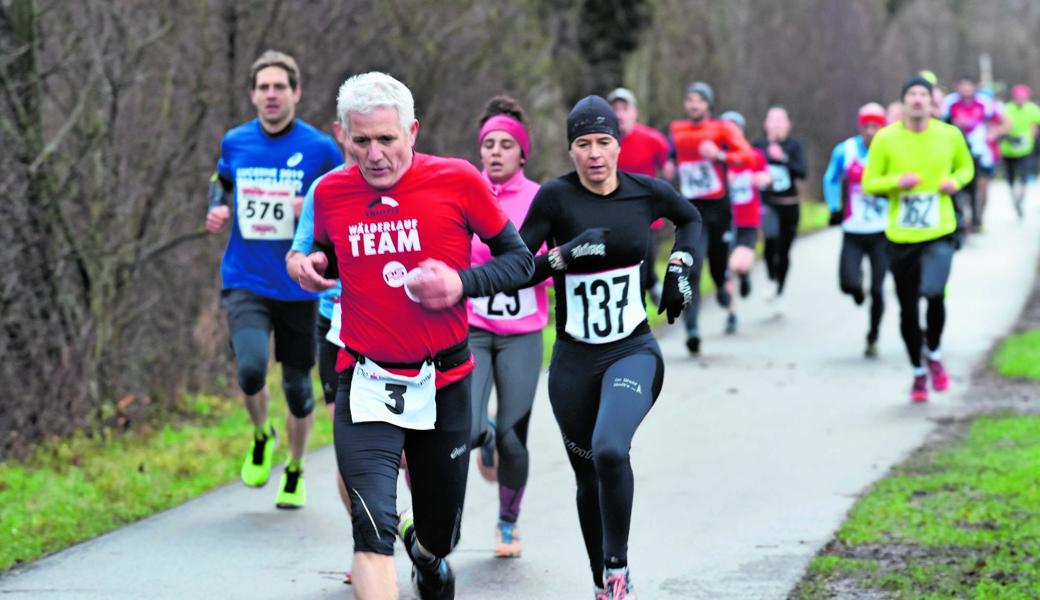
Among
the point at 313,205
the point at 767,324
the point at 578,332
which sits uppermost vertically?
the point at 313,205

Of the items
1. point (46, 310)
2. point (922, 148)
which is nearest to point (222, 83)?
point (46, 310)

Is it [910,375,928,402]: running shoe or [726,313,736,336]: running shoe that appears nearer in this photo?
[910,375,928,402]: running shoe

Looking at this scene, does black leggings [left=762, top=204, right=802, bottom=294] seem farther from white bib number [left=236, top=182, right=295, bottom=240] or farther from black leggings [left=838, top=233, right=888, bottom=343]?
white bib number [left=236, top=182, right=295, bottom=240]

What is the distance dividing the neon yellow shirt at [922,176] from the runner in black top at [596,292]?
5.39m

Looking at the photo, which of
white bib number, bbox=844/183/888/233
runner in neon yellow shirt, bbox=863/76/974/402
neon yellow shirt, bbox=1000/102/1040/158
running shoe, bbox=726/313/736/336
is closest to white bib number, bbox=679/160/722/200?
white bib number, bbox=844/183/888/233

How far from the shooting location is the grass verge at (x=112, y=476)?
8219mm

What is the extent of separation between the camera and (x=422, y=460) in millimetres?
5453

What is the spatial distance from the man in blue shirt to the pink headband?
91 cm

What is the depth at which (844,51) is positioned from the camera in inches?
1454

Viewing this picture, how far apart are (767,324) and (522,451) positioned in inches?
395

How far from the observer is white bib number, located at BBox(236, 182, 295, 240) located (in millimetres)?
8203

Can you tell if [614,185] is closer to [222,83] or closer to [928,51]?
[222,83]

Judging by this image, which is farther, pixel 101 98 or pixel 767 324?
pixel 767 324

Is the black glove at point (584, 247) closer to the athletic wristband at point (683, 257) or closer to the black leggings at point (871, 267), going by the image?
the athletic wristband at point (683, 257)
